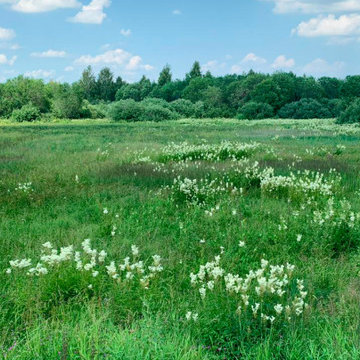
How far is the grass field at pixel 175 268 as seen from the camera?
154 inches

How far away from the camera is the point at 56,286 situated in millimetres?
4902

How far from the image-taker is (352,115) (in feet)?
147

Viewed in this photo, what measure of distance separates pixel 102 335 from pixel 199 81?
329 feet

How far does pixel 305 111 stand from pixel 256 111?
8.77 m

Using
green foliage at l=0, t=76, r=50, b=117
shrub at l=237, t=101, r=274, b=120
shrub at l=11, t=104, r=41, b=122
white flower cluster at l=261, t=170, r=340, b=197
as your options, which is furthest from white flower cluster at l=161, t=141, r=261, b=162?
green foliage at l=0, t=76, r=50, b=117

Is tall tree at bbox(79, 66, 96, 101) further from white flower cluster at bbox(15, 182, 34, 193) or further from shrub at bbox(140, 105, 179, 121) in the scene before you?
white flower cluster at bbox(15, 182, 34, 193)

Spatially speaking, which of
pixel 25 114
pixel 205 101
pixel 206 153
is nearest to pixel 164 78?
pixel 205 101

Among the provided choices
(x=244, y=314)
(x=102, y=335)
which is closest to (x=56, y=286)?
(x=102, y=335)

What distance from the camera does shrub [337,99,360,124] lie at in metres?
43.7

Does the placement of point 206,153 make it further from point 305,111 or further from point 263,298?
point 305,111

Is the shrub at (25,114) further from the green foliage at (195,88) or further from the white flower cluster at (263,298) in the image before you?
the white flower cluster at (263,298)

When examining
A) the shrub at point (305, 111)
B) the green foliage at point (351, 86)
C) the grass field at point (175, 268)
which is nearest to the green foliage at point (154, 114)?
the shrub at point (305, 111)

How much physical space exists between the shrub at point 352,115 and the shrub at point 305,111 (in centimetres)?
2878

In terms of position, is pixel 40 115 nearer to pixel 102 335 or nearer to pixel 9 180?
pixel 9 180
